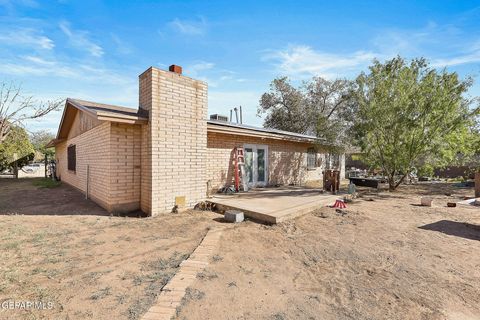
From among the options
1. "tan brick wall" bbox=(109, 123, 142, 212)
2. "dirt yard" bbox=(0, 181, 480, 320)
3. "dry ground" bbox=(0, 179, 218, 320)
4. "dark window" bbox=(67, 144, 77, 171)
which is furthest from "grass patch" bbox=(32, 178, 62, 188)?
"tan brick wall" bbox=(109, 123, 142, 212)

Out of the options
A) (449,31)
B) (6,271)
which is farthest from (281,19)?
(6,271)

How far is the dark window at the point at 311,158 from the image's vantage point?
13830mm

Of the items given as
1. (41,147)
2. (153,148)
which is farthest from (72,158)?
(41,147)

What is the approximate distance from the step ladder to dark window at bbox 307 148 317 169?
18.9ft

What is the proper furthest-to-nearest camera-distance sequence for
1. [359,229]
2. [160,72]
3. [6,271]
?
[160,72] → [359,229] → [6,271]

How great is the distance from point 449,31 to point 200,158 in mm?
10007

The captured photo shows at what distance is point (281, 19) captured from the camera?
7.40 metres

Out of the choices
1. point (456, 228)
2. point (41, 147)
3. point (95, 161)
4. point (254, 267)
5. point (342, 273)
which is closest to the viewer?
point (342, 273)

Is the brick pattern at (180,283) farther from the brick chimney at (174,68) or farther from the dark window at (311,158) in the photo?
the dark window at (311,158)

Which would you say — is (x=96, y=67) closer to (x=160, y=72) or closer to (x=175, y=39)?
(x=175, y=39)

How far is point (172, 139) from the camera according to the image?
618 cm

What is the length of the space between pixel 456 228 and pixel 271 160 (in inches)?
287

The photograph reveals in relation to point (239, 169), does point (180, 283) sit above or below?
below

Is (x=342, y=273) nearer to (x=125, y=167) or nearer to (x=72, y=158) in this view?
(x=125, y=167)
